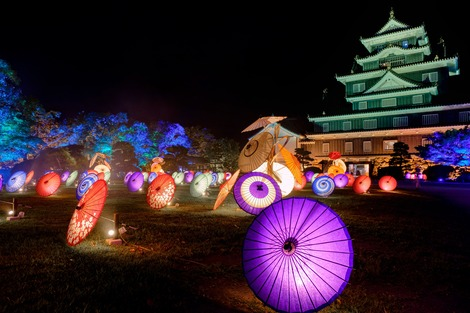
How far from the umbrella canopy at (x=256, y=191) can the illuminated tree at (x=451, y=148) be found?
27.8 m

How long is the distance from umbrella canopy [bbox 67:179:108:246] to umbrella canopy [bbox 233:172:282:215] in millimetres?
5021

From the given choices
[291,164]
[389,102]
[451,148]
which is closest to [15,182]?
[291,164]

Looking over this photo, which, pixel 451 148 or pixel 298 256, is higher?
pixel 451 148

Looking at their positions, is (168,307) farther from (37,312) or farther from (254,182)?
(254,182)

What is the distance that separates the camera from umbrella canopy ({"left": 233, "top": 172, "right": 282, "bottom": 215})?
10.0 m

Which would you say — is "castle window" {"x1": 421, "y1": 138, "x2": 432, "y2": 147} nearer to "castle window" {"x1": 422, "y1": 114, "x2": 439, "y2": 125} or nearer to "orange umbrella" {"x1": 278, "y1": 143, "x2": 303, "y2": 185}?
"castle window" {"x1": 422, "y1": 114, "x2": 439, "y2": 125}

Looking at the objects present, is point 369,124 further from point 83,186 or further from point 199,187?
point 83,186

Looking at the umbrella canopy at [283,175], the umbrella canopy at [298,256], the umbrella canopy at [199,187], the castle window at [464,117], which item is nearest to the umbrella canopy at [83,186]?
the umbrella canopy at [199,187]

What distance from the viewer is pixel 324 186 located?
17.0 m

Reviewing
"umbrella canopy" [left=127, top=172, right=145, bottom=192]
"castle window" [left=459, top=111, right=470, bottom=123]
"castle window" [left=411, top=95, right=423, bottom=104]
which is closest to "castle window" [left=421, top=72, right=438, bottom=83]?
"castle window" [left=411, top=95, right=423, bottom=104]

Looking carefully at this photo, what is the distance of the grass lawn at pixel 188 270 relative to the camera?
3678 mm

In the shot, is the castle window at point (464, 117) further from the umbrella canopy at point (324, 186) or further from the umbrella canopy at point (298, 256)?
the umbrella canopy at point (298, 256)

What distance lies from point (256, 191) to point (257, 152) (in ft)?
5.00

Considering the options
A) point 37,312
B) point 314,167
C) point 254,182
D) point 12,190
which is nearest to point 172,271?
point 37,312
